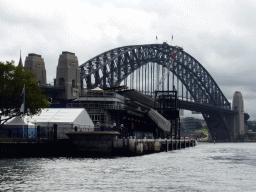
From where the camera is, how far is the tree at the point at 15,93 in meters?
67.1

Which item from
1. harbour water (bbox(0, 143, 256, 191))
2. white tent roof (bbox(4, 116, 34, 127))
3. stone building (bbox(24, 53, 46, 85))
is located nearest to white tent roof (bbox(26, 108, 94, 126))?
white tent roof (bbox(4, 116, 34, 127))

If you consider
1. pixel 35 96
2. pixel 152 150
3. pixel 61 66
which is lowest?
pixel 152 150

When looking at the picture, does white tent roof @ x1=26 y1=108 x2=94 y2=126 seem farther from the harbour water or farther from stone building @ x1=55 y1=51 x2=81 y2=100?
stone building @ x1=55 y1=51 x2=81 y2=100

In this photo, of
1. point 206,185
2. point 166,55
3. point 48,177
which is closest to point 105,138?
point 48,177

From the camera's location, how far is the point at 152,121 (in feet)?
385

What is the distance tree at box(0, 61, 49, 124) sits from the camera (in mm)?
67062

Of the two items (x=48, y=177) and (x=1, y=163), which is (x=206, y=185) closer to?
(x=48, y=177)

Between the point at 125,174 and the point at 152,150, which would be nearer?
the point at 125,174

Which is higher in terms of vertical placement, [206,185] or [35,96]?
[35,96]

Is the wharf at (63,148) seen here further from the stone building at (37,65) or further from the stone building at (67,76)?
the stone building at (67,76)

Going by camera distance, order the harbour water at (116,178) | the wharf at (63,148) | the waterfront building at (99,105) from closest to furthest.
A: the harbour water at (116,178) → the wharf at (63,148) → the waterfront building at (99,105)

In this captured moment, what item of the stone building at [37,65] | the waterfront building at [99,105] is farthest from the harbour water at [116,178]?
the stone building at [37,65]

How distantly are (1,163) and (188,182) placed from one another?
21089 mm

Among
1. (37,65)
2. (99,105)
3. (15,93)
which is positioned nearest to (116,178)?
(15,93)
